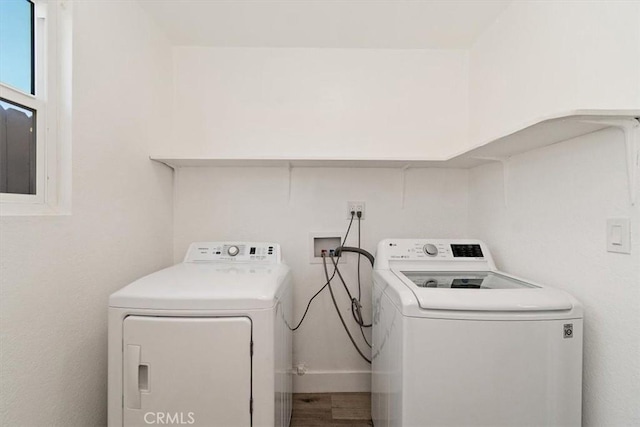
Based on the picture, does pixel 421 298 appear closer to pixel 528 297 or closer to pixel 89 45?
pixel 528 297

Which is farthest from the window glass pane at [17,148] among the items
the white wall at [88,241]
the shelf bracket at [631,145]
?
the shelf bracket at [631,145]

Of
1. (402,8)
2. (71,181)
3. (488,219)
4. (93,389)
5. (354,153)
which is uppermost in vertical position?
(402,8)

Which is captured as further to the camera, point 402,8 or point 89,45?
point 402,8

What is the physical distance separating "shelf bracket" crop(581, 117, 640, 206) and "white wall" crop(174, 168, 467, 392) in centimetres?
109

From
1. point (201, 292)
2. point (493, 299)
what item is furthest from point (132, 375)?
point (493, 299)

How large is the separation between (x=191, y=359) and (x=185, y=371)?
0.16ft

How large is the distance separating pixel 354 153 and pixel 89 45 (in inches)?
58.6

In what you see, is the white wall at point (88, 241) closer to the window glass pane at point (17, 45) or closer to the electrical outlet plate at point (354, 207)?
the window glass pane at point (17, 45)

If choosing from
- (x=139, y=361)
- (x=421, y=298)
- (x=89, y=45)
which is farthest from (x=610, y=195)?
(x=89, y=45)

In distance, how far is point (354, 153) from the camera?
201cm

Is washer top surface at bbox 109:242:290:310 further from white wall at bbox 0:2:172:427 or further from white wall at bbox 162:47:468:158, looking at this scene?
white wall at bbox 162:47:468:158

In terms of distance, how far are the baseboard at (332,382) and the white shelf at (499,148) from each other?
56.8 inches

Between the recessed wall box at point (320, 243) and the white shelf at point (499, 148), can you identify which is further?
the recessed wall box at point (320, 243)

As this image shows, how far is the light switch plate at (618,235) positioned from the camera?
955 mm
